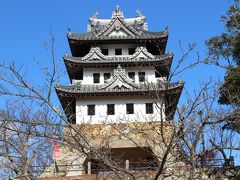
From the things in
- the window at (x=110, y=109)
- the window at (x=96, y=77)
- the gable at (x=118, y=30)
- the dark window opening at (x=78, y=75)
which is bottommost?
the window at (x=110, y=109)

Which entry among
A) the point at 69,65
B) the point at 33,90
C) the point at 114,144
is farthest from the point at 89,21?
the point at 33,90

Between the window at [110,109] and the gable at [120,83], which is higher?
the gable at [120,83]

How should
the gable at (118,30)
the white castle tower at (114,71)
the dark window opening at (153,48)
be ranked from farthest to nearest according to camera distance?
Answer: the dark window opening at (153,48) → the gable at (118,30) → the white castle tower at (114,71)

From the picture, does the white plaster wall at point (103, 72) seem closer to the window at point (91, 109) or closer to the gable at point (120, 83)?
the gable at point (120, 83)

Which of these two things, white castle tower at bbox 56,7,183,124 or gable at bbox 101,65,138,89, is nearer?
white castle tower at bbox 56,7,183,124

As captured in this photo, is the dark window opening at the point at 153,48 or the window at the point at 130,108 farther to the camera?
the dark window opening at the point at 153,48

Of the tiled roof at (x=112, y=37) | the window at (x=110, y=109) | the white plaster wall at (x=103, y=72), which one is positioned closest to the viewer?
the window at (x=110, y=109)

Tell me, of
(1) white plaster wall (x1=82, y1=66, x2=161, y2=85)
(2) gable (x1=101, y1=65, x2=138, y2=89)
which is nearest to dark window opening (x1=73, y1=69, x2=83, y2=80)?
(1) white plaster wall (x1=82, y1=66, x2=161, y2=85)

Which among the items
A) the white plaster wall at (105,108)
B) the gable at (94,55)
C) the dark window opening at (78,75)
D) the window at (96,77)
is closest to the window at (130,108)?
the white plaster wall at (105,108)

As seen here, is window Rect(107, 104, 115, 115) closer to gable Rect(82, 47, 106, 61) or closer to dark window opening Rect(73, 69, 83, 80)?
gable Rect(82, 47, 106, 61)

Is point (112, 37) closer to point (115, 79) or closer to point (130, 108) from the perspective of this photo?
point (115, 79)

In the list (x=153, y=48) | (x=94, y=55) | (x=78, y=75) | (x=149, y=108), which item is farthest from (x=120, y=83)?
(x=153, y=48)

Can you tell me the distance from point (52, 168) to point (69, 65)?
8.90 m

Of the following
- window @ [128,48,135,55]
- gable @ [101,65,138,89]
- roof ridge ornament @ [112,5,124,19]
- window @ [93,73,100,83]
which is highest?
roof ridge ornament @ [112,5,124,19]
